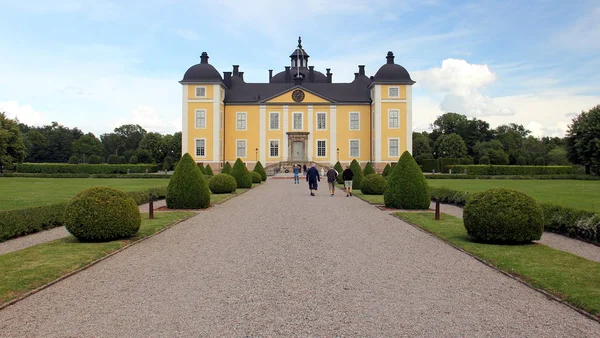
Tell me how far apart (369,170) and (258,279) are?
2487 cm

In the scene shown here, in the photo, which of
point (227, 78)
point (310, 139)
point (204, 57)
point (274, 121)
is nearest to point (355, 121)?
point (310, 139)

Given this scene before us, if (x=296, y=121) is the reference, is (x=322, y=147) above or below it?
below

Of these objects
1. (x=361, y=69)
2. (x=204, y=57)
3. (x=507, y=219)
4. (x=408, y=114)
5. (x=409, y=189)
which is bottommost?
(x=507, y=219)

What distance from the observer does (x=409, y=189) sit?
58.1ft

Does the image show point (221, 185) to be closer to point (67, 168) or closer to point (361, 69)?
point (67, 168)

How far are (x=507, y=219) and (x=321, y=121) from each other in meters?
46.3

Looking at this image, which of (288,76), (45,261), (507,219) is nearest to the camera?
(45,261)

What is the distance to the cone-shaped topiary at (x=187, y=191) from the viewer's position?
58.3ft

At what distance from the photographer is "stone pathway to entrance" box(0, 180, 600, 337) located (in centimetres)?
515

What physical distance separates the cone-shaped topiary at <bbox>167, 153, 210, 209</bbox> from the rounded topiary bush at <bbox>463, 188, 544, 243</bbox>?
9985 millimetres

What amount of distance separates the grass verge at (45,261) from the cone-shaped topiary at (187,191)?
6067 millimetres

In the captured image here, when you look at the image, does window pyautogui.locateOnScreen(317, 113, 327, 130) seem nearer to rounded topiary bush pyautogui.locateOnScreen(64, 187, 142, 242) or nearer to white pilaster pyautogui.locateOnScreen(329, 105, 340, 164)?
white pilaster pyautogui.locateOnScreen(329, 105, 340, 164)

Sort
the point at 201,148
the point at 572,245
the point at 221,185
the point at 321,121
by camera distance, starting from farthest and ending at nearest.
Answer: the point at 321,121 < the point at 201,148 < the point at 221,185 < the point at 572,245

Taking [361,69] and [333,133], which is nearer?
[333,133]
